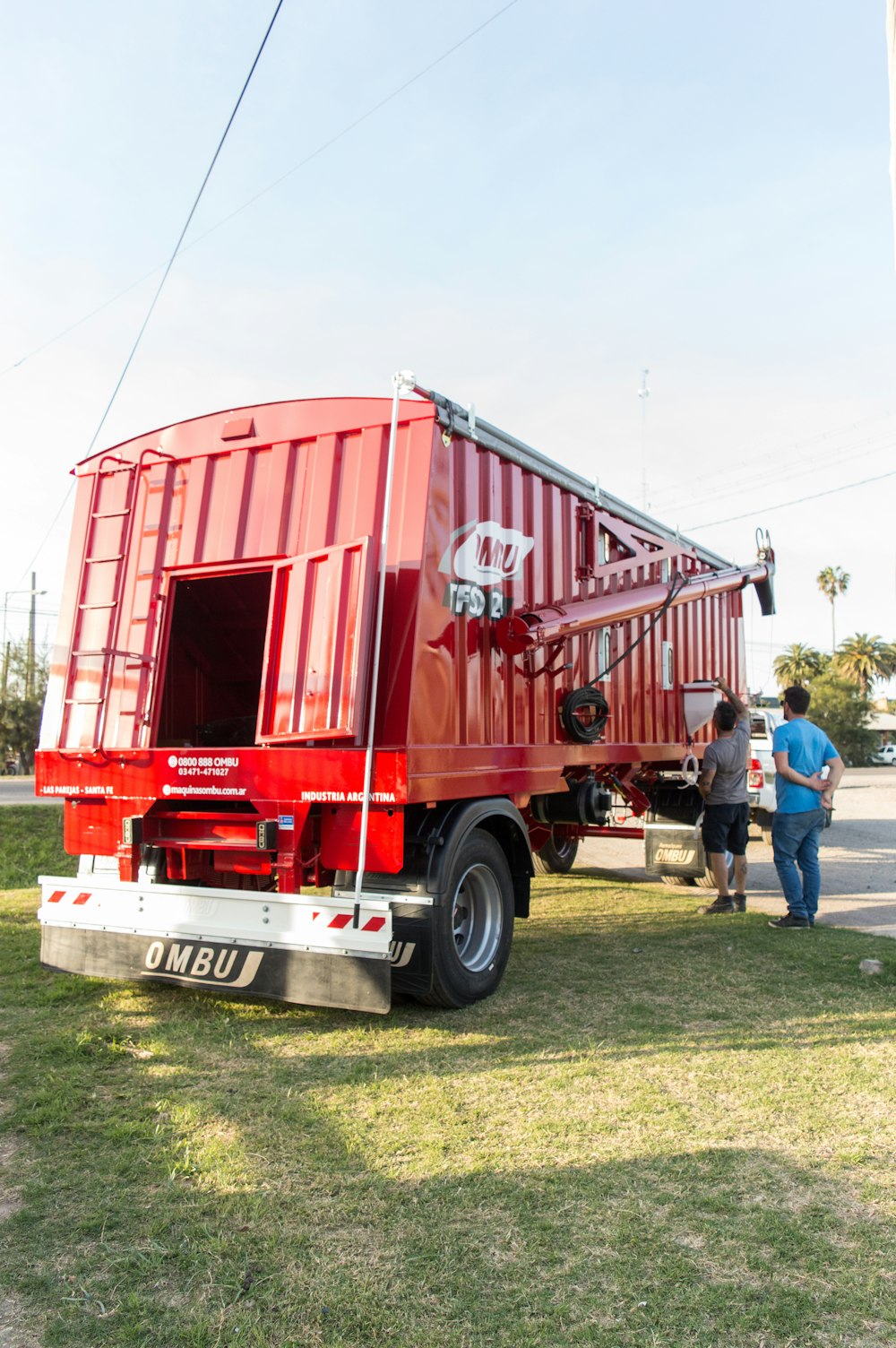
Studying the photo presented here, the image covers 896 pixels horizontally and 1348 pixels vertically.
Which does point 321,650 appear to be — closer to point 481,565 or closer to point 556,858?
point 481,565

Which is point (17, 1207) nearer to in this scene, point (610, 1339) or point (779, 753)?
point (610, 1339)

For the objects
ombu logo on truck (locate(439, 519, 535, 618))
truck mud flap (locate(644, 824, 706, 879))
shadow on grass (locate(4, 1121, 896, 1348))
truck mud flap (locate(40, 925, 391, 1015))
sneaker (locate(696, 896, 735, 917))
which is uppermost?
ombu logo on truck (locate(439, 519, 535, 618))

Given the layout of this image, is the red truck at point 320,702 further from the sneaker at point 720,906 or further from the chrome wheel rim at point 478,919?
the sneaker at point 720,906

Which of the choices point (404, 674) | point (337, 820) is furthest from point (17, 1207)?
point (404, 674)

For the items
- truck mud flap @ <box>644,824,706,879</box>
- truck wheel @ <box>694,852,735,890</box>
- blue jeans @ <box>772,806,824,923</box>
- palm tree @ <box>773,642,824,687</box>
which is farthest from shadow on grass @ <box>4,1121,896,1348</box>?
palm tree @ <box>773,642,824,687</box>

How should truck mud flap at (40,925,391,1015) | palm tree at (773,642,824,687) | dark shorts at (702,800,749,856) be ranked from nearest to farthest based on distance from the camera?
truck mud flap at (40,925,391,1015), dark shorts at (702,800,749,856), palm tree at (773,642,824,687)

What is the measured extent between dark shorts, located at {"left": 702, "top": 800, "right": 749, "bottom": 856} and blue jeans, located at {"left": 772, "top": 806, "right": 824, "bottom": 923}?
779mm

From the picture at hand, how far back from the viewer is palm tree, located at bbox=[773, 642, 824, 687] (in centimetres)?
7125

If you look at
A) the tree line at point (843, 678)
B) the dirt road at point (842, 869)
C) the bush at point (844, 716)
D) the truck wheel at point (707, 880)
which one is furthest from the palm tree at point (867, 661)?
the truck wheel at point (707, 880)

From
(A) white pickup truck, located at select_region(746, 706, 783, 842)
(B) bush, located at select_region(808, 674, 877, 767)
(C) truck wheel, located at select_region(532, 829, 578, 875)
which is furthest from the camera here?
(B) bush, located at select_region(808, 674, 877, 767)

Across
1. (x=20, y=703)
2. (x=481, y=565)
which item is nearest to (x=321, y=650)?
(x=481, y=565)

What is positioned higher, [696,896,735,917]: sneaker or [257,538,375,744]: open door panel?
[257,538,375,744]: open door panel

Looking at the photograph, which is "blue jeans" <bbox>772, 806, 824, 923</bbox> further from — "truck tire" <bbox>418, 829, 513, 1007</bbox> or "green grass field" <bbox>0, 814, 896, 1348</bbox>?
"truck tire" <bbox>418, 829, 513, 1007</bbox>

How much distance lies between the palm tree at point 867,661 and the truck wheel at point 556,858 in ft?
229
